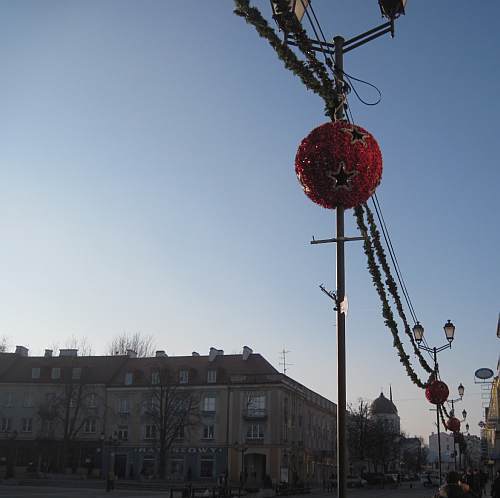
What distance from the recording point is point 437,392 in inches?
871

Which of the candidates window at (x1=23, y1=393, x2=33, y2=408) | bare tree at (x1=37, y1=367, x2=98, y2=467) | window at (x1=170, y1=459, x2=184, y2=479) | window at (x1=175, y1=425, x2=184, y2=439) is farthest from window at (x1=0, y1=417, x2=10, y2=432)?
window at (x1=175, y1=425, x2=184, y2=439)

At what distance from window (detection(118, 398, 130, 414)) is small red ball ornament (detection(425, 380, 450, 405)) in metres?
48.0

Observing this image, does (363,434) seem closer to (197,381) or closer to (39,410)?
(197,381)

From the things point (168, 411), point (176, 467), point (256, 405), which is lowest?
point (176, 467)

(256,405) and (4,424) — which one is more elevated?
(256,405)

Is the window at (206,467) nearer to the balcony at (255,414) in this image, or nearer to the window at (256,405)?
the balcony at (255,414)

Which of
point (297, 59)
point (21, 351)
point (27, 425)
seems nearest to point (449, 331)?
point (297, 59)

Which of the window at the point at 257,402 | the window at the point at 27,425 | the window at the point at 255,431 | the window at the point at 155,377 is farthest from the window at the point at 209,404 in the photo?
the window at the point at 27,425

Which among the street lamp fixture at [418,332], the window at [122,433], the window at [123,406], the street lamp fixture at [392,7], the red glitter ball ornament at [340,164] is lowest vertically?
the window at [122,433]

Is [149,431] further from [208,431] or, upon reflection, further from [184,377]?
[184,377]

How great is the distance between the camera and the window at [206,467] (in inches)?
2399

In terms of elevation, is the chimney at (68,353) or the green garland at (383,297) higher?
the chimney at (68,353)

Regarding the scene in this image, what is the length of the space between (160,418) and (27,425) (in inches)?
653

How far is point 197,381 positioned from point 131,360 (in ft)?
32.2
